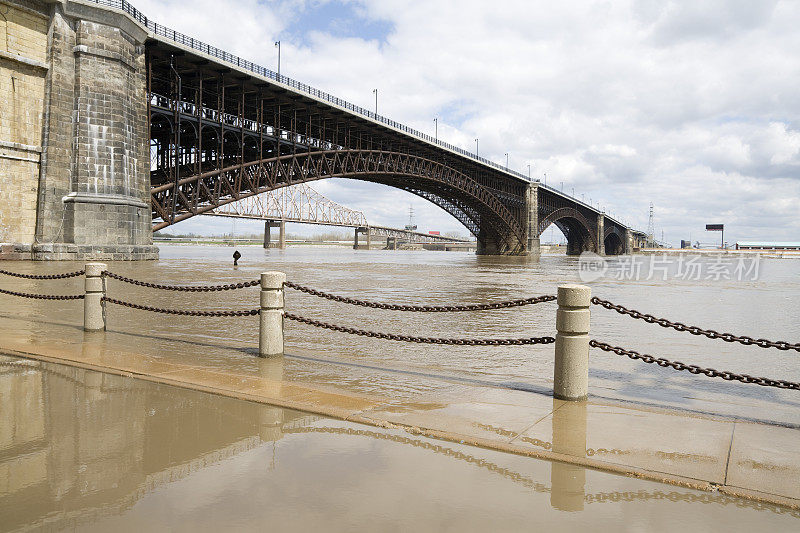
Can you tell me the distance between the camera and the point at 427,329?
11211 millimetres

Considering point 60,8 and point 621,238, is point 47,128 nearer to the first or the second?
point 60,8

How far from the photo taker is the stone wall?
99.1ft

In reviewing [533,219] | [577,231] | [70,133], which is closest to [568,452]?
[70,133]

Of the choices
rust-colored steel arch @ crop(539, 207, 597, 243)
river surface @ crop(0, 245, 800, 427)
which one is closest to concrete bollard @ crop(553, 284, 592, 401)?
river surface @ crop(0, 245, 800, 427)

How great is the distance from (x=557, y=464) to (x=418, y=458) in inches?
37.5

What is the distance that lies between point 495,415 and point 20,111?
1406 inches

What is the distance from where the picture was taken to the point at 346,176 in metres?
59.7

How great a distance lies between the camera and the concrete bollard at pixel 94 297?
351 inches

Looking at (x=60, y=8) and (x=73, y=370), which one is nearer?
(x=73, y=370)

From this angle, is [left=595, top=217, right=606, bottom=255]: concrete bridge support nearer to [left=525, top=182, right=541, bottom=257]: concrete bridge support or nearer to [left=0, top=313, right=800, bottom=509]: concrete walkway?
[left=525, top=182, right=541, bottom=257]: concrete bridge support

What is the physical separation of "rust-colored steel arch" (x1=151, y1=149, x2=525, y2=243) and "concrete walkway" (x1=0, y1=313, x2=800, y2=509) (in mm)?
35350

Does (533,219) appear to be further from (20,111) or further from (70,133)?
(20,111)

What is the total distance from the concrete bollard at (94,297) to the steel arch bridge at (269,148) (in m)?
32.5

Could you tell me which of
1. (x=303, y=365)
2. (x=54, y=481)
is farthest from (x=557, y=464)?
(x=303, y=365)
